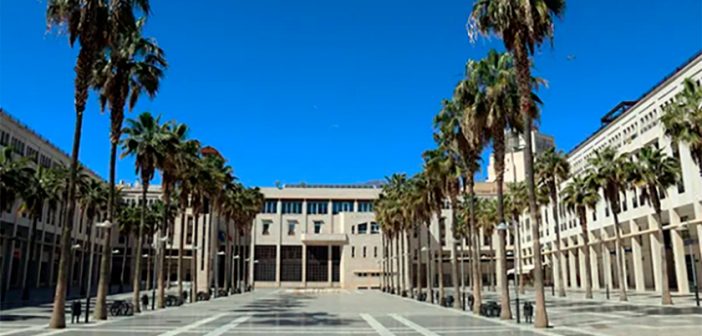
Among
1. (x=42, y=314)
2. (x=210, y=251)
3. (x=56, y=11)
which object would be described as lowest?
(x=42, y=314)

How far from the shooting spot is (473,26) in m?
23.5

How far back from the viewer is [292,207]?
108 metres

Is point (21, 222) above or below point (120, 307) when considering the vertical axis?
above

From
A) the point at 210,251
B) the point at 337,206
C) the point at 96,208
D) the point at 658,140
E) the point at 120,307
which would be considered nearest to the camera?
the point at 120,307

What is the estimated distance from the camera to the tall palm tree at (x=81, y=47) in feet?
72.1

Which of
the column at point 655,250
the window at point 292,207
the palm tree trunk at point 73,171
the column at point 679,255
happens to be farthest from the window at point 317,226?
the palm tree trunk at point 73,171

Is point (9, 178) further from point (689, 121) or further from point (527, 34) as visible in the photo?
point (689, 121)

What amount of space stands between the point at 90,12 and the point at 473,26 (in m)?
15.2

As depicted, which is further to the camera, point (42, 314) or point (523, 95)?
point (42, 314)

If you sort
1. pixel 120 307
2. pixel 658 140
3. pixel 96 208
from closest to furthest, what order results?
pixel 120 307 < pixel 658 140 < pixel 96 208

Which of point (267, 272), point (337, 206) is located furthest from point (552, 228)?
point (267, 272)

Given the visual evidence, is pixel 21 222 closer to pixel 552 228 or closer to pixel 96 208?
pixel 96 208

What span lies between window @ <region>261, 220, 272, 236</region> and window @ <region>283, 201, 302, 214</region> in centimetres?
433

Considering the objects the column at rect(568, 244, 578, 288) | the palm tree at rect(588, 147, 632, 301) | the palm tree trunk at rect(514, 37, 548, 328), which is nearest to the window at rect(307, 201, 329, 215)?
the column at rect(568, 244, 578, 288)
